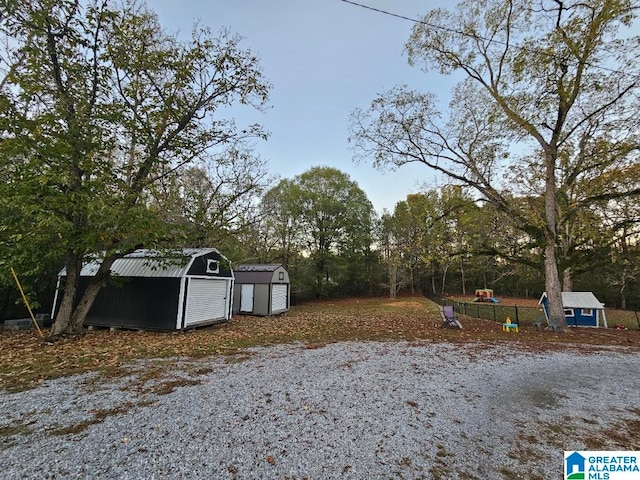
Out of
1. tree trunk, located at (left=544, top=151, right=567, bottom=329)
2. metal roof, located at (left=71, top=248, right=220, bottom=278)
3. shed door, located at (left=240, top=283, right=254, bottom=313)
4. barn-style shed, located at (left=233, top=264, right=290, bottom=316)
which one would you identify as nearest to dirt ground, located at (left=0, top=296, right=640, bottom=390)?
tree trunk, located at (left=544, top=151, right=567, bottom=329)

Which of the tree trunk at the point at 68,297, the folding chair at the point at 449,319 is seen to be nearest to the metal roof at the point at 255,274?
the tree trunk at the point at 68,297

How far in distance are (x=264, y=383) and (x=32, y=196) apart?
704cm

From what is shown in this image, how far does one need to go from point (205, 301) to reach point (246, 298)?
4.84m

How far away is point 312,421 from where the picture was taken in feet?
11.1

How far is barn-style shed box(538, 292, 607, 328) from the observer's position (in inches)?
553

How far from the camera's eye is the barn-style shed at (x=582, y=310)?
14.0m

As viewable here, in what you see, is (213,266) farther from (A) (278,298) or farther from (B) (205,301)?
(A) (278,298)

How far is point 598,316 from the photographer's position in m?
14.2

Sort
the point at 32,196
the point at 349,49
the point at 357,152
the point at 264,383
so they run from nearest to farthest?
the point at 264,383 < the point at 32,196 < the point at 349,49 < the point at 357,152

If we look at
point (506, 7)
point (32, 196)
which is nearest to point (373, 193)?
point (506, 7)

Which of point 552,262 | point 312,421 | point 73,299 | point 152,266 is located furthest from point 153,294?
point 552,262

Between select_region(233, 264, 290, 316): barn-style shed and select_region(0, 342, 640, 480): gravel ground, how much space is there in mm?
9663

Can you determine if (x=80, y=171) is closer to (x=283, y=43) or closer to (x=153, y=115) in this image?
(x=153, y=115)

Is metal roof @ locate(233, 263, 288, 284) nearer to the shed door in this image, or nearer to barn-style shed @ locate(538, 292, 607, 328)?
the shed door
